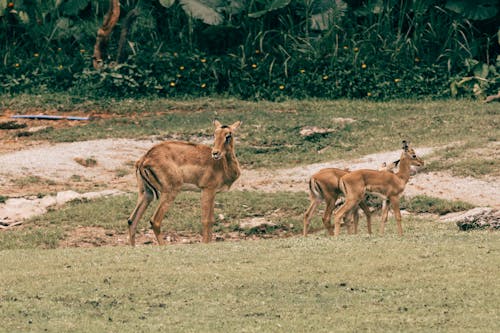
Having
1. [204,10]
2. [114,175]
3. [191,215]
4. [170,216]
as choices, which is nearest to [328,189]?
[191,215]

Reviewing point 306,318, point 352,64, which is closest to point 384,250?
point 306,318

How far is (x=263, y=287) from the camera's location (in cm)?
970

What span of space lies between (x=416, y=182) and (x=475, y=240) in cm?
517

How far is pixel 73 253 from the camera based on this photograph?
11.4 metres

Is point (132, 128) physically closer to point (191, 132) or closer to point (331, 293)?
point (191, 132)

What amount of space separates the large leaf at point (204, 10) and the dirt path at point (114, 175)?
5.41 m

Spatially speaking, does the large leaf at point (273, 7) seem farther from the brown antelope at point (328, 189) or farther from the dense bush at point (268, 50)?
the brown antelope at point (328, 189)

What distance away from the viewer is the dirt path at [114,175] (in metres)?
16.3

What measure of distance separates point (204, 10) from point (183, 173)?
38.3 ft

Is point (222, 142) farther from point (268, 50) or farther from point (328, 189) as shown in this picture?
point (268, 50)

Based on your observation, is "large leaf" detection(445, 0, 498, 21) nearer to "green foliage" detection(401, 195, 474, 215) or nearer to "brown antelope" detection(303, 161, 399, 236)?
"green foliage" detection(401, 195, 474, 215)

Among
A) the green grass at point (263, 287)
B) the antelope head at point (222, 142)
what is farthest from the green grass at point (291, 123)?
the green grass at point (263, 287)

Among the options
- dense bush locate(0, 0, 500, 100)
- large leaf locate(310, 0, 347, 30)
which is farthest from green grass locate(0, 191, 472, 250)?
large leaf locate(310, 0, 347, 30)

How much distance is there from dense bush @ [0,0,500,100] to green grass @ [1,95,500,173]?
682 millimetres
